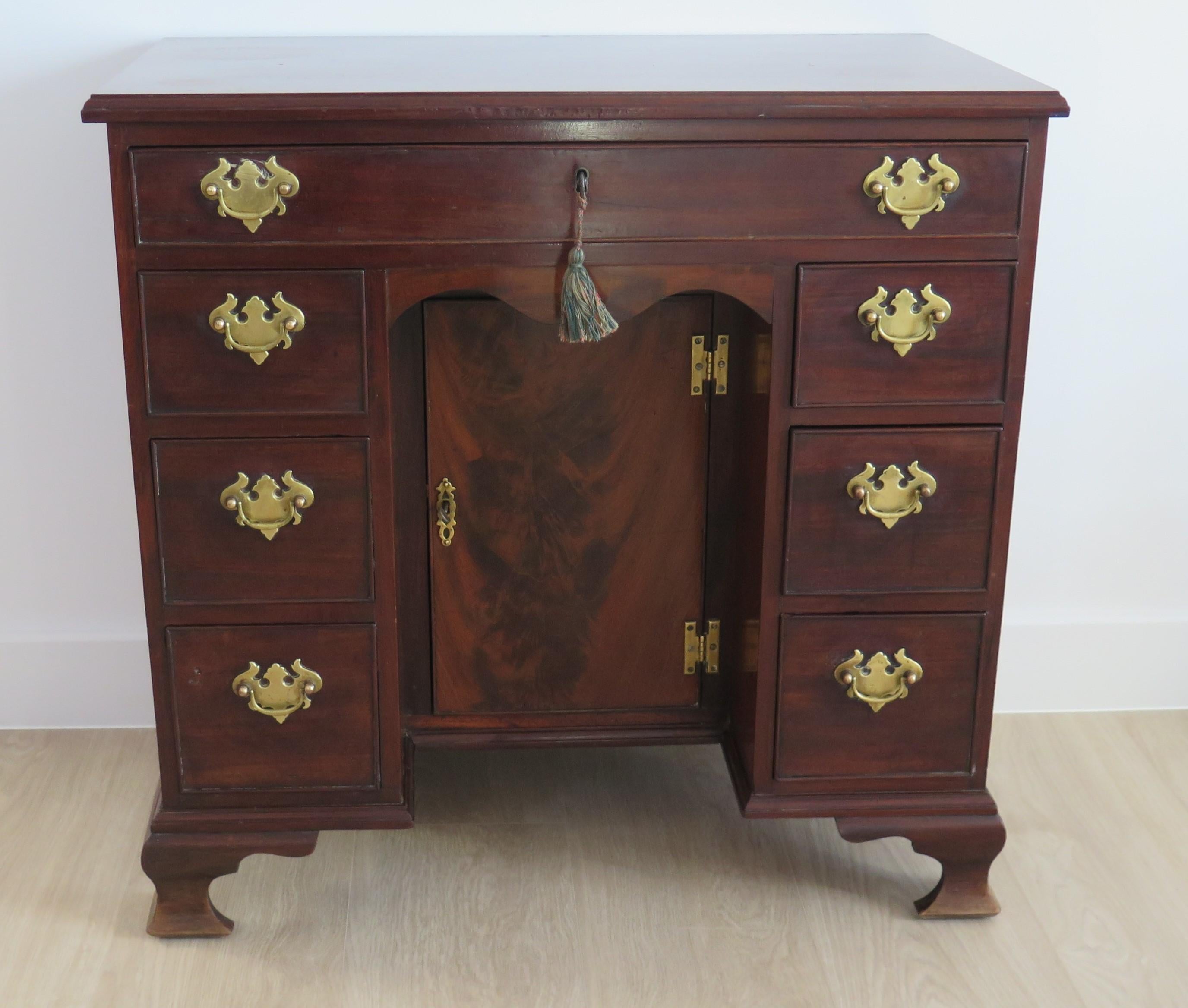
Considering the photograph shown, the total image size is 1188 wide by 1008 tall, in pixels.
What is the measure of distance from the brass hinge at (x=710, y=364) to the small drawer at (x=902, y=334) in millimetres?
182

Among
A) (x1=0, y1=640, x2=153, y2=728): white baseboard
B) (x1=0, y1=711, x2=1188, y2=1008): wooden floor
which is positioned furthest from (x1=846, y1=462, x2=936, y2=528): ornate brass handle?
(x1=0, y1=640, x2=153, y2=728): white baseboard

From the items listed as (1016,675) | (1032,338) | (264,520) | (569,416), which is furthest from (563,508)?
(1016,675)

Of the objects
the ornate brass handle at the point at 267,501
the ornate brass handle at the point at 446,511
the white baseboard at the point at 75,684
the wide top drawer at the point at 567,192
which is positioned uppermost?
the wide top drawer at the point at 567,192

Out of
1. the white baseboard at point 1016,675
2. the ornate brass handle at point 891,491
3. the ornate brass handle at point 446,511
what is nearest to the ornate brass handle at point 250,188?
the ornate brass handle at point 446,511

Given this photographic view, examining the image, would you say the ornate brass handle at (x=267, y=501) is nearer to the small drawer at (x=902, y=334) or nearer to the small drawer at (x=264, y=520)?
the small drawer at (x=264, y=520)

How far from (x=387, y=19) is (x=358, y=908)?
1.13 m

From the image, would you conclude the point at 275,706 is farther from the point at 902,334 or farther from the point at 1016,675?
the point at 1016,675

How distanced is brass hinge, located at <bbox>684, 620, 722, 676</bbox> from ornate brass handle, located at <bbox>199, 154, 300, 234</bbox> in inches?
29.2

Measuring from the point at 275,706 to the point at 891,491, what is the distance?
2.37 ft

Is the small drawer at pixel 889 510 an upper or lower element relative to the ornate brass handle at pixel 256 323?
lower

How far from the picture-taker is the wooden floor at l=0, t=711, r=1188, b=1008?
161cm

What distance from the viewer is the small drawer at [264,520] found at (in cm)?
150

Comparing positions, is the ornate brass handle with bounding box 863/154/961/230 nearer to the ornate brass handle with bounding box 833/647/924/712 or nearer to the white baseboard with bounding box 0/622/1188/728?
the ornate brass handle with bounding box 833/647/924/712

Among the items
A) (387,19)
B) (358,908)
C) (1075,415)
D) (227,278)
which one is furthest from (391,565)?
(1075,415)
